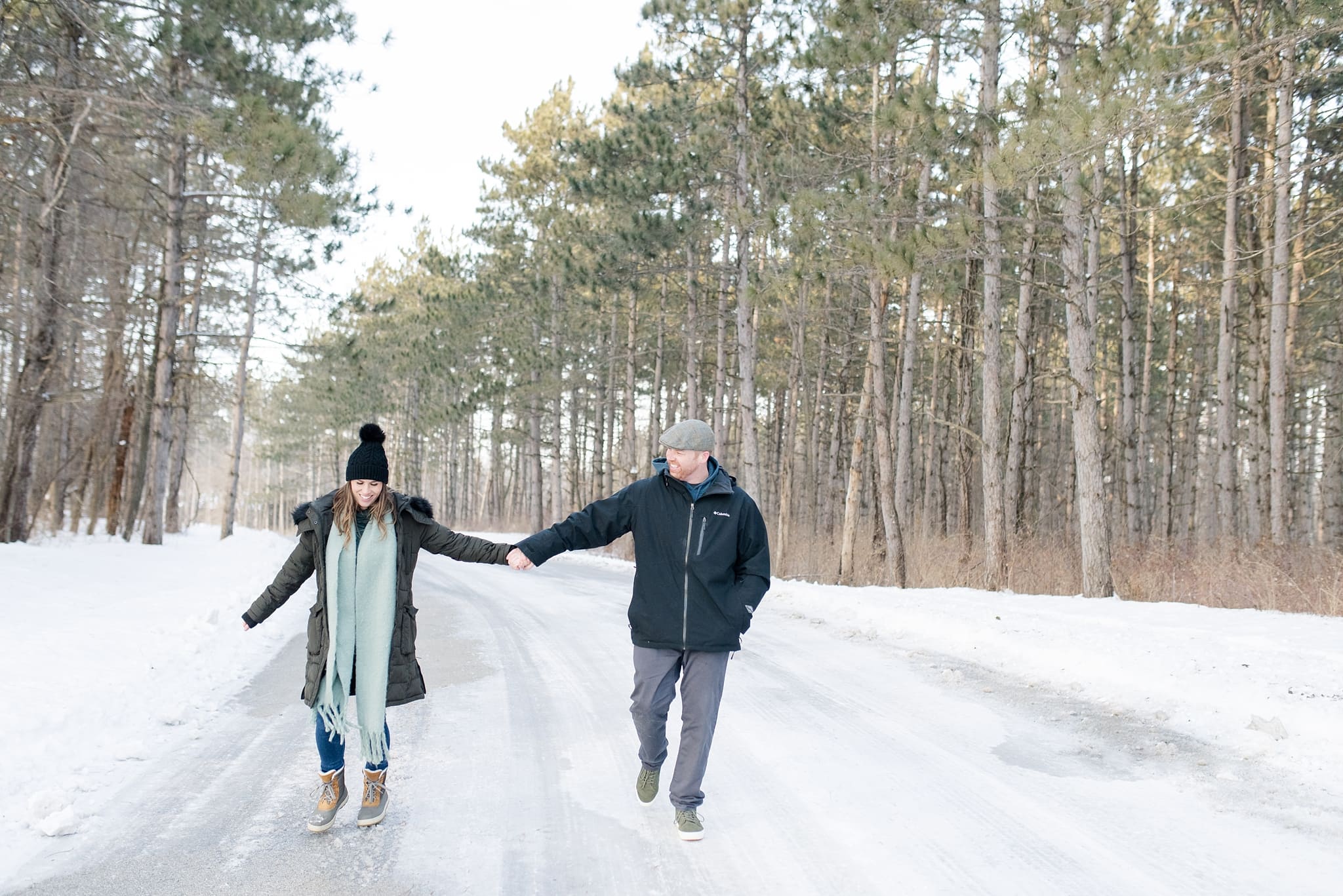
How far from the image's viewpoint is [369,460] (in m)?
4.22

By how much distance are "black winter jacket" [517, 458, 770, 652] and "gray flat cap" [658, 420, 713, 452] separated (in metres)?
0.16

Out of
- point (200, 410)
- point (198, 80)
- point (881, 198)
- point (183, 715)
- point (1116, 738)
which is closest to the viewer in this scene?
point (1116, 738)

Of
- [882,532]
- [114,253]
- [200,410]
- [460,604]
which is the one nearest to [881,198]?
[460,604]

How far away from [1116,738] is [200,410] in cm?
3848

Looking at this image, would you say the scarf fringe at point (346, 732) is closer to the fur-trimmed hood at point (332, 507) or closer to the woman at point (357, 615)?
the woman at point (357, 615)

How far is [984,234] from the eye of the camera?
44.3 feet

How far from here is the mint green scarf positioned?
425cm

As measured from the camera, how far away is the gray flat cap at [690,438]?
14.4 feet

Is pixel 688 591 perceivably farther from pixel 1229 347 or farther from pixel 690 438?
pixel 1229 347

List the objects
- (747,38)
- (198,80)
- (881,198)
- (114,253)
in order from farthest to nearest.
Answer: (114,253) < (747,38) < (198,80) < (881,198)

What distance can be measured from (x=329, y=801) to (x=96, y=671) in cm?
368

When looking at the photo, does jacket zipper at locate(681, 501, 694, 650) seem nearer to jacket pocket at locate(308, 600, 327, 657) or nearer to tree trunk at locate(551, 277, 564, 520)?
jacket pocket at locate(308, 600, 327, 657)

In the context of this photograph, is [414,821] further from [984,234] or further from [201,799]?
[984,234]

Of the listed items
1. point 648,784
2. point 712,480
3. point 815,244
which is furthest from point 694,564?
point 815,244
